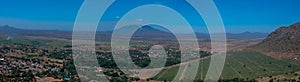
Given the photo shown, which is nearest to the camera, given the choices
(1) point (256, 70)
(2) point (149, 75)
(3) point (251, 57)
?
(2) point (149, 75)

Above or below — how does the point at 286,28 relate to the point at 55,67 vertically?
above

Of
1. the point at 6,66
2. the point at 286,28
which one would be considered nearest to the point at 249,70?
the point at 286,28

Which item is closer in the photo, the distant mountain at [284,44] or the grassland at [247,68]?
the grassland at [247,68]

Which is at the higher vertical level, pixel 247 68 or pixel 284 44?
pixel 284 44

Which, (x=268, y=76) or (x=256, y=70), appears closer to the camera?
(x=268, y=76)

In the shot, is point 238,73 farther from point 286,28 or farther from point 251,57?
point 286,28
